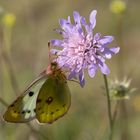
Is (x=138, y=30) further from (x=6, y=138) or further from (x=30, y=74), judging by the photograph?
(x=6, y=138)

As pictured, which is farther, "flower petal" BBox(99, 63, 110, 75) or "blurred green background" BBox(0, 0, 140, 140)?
"blurred green background" BBox(0, 0, 140, 140)

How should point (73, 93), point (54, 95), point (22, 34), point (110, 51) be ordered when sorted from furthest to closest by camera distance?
1. point (22, 34)
2. point (73, 93)
3. point (54, 95)
4. point (110, 51)

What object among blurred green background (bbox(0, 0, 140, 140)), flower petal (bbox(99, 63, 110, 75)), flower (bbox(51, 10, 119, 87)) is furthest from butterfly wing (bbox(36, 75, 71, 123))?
blurred green background (bbox(0, 0, 140, 140))

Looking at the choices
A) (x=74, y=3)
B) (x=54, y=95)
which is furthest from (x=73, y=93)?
(x=54, y=95)

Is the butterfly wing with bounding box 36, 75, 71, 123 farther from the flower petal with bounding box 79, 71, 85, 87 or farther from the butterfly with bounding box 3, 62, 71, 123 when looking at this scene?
the flower petal with bounding box 79, 71, 85, 87

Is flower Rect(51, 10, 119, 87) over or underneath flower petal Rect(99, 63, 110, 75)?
over

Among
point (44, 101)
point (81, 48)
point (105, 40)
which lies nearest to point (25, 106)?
point (44, 101)
